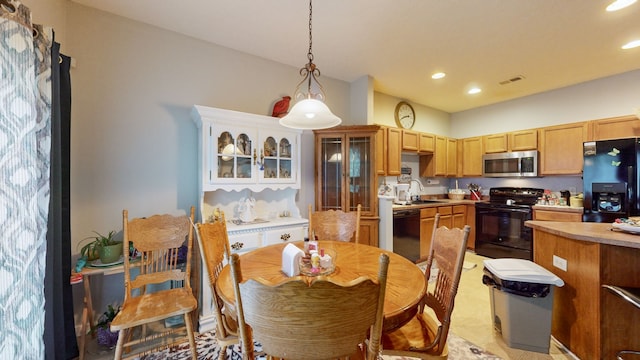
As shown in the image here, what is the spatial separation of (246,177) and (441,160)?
145 inches

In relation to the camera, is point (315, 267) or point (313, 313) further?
point (315, 267)

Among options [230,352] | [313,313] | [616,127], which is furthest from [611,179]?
[230,352]

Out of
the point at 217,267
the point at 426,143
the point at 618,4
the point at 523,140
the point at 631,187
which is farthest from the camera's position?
the point at 426,143

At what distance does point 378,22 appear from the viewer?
2.19 metres

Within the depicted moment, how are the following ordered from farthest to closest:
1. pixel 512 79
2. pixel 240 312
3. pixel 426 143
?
pixel 426 143 < pixel 512 79 < pixel 240 312

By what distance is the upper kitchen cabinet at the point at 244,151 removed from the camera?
7.36 ft

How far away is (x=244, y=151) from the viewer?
247 centimetres

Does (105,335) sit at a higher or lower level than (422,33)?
lower

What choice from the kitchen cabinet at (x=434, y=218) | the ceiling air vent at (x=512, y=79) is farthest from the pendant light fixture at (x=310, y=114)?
the ceiling air vent at (x=512, y=79)

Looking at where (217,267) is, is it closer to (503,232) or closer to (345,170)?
(345,170)

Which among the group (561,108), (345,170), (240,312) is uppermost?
(561,108)

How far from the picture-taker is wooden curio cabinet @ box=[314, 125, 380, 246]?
124 inches

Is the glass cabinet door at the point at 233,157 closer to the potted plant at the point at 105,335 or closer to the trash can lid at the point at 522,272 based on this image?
the potted plant at the point at 105,335

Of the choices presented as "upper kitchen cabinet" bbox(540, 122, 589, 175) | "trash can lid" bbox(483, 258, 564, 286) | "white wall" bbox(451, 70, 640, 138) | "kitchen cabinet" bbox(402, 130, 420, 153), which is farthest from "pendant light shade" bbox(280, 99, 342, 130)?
"white wall" bbox(451, 70, 640, 138)
